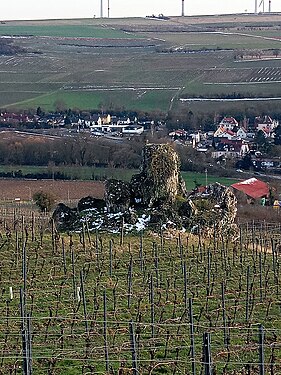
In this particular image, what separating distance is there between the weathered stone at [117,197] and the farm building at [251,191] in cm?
1368

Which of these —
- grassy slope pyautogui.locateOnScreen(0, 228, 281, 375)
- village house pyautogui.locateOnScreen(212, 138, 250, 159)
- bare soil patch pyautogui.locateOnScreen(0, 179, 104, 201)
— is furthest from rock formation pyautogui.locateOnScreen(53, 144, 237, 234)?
village house pyautogui.locateOnScreen(212, 138, 250, 159)

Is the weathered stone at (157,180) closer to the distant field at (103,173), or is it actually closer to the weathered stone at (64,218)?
the weathered stone at (64,218)

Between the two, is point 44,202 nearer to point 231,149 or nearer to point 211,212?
point 211,212

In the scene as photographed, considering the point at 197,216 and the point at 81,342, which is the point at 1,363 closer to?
the point at 81,342

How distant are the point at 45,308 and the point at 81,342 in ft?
6.67

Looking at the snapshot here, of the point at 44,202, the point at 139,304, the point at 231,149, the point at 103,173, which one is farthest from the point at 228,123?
the point at 139,304

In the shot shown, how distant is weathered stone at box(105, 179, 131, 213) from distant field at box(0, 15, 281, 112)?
51358mm

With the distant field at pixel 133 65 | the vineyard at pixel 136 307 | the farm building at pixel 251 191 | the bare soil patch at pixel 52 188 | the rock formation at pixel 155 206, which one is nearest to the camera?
the vineyard at pixel 136 307

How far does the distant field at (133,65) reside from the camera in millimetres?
82375

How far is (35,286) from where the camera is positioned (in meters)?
15.4

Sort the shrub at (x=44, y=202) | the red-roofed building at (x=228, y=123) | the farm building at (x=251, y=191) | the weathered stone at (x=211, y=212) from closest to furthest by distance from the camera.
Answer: the weathered stone at (x=211, y=212), the shrub at (x=44, y=202), the farm building at (x=251, y=191), the red-roofed building at (x=228, y=123)

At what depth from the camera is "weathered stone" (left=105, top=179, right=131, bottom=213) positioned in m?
23.8

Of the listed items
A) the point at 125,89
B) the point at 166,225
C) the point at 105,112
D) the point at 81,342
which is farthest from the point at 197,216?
the point at 125,89

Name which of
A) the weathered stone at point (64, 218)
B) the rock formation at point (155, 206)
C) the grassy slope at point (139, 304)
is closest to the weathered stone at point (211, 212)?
the rock formation at point (155, 206)
